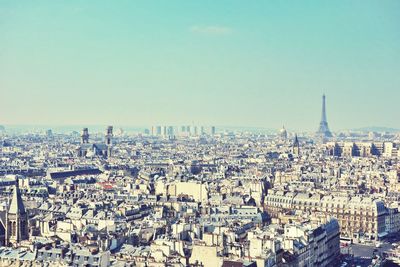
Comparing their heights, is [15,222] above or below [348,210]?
above

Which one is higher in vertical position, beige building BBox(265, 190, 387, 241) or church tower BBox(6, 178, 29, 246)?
church tower BBox(6, 178, 29, 246)

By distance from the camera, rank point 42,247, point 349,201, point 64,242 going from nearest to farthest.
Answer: point 42,247
point 64,242
point 349,201

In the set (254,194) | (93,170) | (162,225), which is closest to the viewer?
(162,225)

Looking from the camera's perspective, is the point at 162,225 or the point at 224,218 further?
the point at 224,218

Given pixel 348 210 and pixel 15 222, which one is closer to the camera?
pixel 15 222

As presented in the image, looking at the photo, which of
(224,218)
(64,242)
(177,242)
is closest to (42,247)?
(64,242)

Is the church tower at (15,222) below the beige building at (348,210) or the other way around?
the other way around

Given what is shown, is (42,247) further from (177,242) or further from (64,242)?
(177,242)

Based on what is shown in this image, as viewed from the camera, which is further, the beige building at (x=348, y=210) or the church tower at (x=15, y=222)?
the beige building at (x=348, y=210)

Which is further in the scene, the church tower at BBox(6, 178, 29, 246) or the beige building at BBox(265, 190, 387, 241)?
the beige building at BBox(265, 190, 387, 241)
